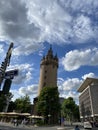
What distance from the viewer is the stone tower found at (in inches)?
3750

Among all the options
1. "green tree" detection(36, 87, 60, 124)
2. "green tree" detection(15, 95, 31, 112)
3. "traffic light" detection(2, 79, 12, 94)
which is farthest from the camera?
"green tree" detection(15, 95, 31, 112)

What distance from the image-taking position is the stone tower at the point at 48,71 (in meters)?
95.2

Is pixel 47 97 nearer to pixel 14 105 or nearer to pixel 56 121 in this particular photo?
pixel 56 121

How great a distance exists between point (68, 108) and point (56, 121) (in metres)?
25.6

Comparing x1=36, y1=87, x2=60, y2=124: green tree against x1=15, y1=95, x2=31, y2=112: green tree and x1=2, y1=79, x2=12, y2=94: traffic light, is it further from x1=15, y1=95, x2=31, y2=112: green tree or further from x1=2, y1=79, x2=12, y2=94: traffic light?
x1=2, y1=79, x2=12, y2=94: traffic light

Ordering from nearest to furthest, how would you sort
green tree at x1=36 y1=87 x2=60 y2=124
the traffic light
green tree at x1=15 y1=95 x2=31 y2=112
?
the traffic light → green tree at x1=36 y1=87 x2=60 y2=124 → green tree at x1=15 y1=95 x2=31 y2=112

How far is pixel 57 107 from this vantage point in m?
71.4

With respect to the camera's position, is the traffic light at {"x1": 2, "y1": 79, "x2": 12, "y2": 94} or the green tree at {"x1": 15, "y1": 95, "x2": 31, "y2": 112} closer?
the traffic light at {"x1": 2, "y1": 79, "x2": 12, "y2": 94}

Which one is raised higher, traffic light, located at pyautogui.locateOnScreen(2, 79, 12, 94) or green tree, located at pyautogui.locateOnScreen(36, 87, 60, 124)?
green tree, located at pyautogui.locateOnScreen(36, 87, 60, 124)

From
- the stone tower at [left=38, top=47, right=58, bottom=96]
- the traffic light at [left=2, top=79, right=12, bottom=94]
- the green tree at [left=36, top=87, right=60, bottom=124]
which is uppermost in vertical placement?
the stone tower at [left=38, top=47, right=58, bottom=96]

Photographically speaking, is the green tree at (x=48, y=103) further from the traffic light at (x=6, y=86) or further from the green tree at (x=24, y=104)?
the traffic light at (x=6, y=86)

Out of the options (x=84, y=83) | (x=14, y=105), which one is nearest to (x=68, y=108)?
(x=84, y=83)

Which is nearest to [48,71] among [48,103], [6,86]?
Answer: [48,103]

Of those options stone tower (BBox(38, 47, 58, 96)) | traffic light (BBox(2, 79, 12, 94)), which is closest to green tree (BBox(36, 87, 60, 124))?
stone tower (BBox(38, 47, 58, 96))
